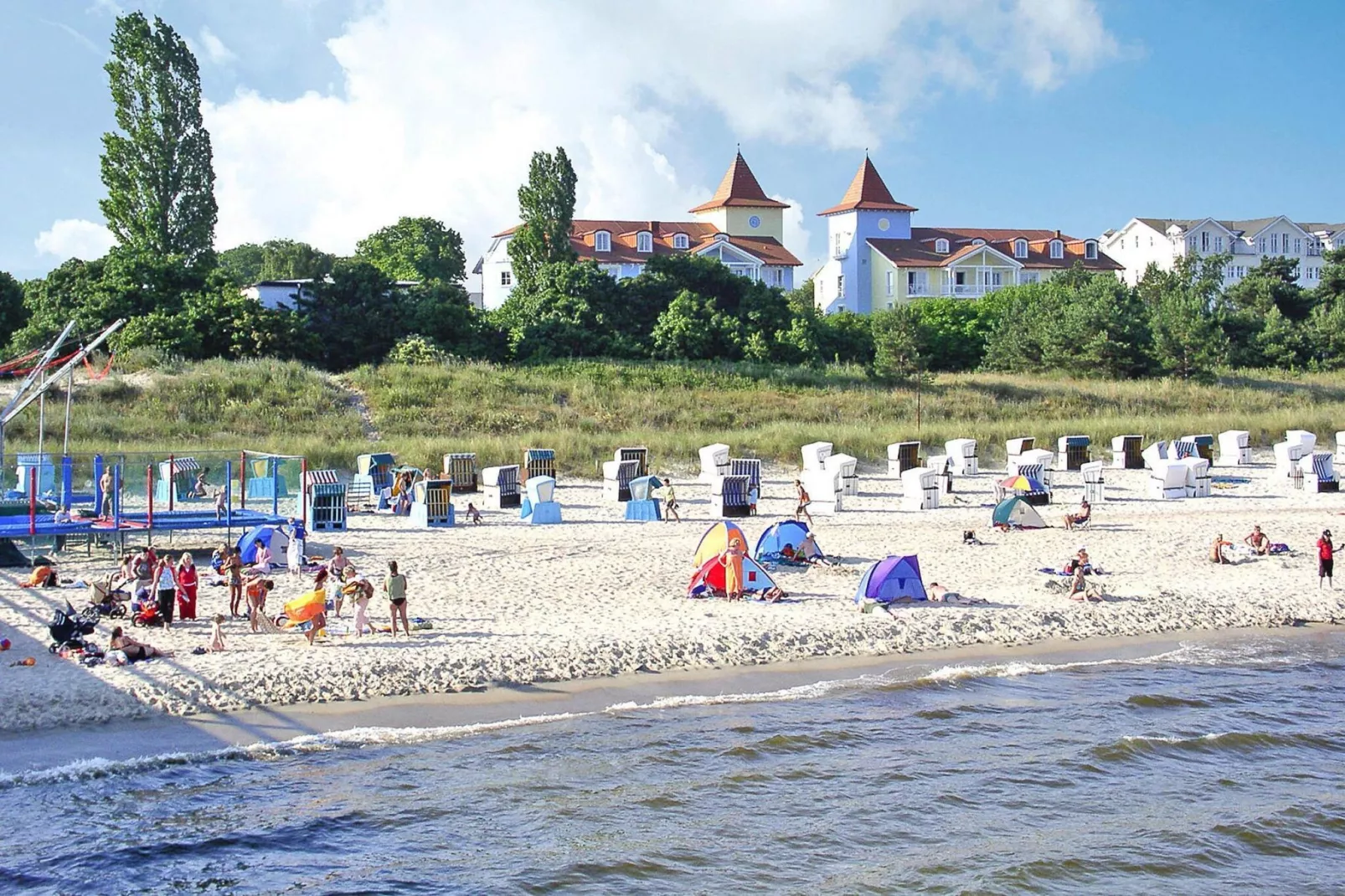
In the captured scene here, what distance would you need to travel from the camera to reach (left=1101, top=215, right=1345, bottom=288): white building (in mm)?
92125

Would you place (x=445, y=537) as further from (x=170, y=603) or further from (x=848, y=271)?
(x=848, y=271)

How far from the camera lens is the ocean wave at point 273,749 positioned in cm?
1206

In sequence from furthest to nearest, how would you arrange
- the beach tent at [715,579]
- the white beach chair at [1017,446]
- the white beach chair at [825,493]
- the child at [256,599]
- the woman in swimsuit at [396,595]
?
the white beach chair at [1017,446] < the white beach chair at [825,493] < the beach tent at [715,579] < the child at [256,599] < the woman in swimsuit at [396,595]

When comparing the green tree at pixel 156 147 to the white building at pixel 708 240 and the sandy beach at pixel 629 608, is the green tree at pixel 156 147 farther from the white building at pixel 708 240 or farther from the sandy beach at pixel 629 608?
the sandy beach at pixel 629 608

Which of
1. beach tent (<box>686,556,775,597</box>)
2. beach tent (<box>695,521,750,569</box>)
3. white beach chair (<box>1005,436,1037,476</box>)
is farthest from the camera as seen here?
white beach chair (<box>1005,436,1037,476</box>)

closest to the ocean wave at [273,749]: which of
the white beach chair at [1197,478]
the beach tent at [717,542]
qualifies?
the beach tent at [717,542]

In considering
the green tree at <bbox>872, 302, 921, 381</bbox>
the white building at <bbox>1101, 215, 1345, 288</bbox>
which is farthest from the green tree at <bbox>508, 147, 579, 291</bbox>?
the white building at <bbox>1101, 215, 1345, 288</bbox>

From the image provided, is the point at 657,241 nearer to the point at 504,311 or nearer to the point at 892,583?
the point at 504,311

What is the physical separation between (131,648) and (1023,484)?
1948 cm

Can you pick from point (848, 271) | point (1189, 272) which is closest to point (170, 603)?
point (848, 271)

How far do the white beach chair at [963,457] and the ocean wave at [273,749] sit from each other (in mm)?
22272

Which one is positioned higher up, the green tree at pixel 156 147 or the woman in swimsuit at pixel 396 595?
the green tree at pixel 156 147

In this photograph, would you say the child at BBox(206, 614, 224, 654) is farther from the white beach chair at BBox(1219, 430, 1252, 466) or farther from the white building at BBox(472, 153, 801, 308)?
the white building at BBox(472, 153, 801, 308)

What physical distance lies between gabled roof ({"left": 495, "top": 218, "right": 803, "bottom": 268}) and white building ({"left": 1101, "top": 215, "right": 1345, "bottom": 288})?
29.5 meters
